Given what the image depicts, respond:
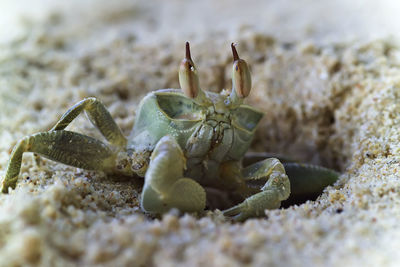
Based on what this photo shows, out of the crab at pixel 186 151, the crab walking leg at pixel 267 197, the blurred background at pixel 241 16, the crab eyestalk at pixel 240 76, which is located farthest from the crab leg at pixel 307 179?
the blurred background at pixel 241 16

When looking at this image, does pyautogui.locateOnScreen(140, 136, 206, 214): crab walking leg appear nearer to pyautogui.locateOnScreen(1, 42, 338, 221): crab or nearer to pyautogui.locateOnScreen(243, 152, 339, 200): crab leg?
pyautogui.locateOnScreen(1, 42, 338, 221): crab

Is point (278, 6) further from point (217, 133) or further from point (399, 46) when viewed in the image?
point (217, 133)

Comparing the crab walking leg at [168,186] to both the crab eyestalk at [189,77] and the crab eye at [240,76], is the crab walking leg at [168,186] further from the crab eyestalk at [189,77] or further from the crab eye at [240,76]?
the crab eye at [240,76]

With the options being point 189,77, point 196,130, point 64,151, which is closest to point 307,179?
point 196,130

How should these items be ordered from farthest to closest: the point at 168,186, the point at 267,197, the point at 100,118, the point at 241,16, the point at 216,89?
the point at 241,16
the point at 216,89
the point at 100,118
the point at 267,197
the point at 168,186

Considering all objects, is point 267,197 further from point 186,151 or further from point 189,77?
point 189,77

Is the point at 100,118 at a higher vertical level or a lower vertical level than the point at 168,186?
higher

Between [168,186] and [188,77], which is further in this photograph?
[188,77]

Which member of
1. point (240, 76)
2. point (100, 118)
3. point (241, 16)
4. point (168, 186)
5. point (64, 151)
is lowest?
point (168, 186)

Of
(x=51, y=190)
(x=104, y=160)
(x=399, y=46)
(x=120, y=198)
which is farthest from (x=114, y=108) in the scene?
(x=399, y=46)
